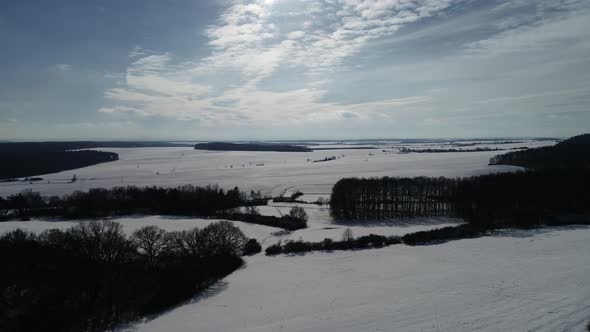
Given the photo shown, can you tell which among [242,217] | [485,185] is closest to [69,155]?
[242,217]

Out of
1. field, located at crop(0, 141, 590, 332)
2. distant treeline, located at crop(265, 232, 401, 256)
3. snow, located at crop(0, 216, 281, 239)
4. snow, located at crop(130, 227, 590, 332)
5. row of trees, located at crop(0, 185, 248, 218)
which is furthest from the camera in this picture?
row of trees, located at crop(0, 185, 248, 218)

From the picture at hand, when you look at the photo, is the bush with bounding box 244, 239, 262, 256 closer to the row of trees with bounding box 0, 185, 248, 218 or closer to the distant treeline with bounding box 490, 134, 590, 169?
the row of trees with bounding box 0, 185, 248, 218

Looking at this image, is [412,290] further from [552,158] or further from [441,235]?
[552,158]

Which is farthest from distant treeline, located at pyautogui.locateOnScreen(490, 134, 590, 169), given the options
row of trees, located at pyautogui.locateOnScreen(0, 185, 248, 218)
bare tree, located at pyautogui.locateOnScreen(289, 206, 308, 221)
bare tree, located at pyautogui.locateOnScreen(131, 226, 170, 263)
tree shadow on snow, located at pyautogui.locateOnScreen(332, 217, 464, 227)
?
bare tree, located at pyautogui.locateOnScreen(131, 226, 170, 263)

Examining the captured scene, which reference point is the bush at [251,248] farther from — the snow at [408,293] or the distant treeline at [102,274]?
the snow at [408,293]

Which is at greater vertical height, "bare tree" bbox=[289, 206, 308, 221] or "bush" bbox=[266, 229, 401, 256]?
"bare tree" bbox=[289, 206, 308, 221]

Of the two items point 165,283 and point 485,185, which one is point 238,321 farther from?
point 485,185

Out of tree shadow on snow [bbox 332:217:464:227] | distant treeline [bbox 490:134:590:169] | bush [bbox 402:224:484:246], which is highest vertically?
distant treeline [bbox 490:134:590:169]
